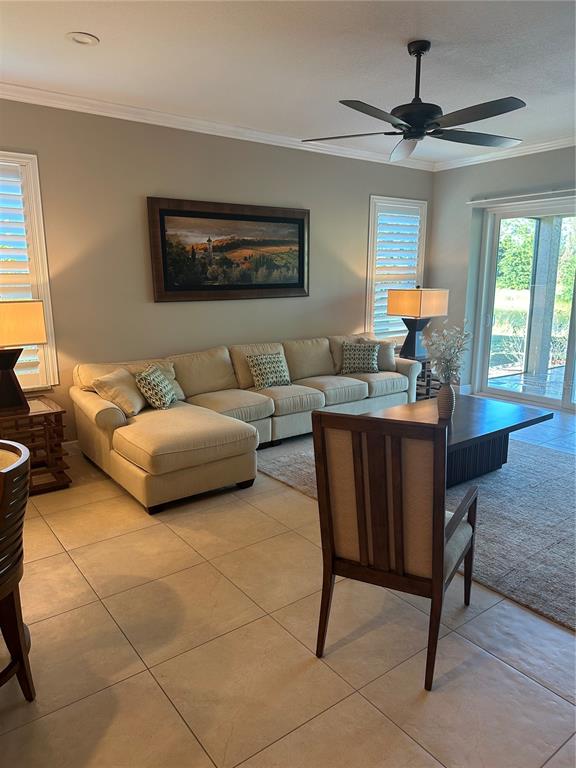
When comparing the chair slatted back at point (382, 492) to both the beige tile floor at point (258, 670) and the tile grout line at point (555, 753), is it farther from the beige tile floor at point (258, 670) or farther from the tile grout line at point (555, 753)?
the tile grout line at point (555, 753)

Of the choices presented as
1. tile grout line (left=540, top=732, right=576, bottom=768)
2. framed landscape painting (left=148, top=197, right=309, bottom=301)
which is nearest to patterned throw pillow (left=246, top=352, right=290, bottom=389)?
framed landscape painting (left=148, top=197, right=309, bottom=301)

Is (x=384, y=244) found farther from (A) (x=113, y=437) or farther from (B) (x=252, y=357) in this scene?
(A) (x=113, y=437)

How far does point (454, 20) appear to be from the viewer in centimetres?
281

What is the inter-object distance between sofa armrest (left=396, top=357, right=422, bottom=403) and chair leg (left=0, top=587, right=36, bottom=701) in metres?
4.53

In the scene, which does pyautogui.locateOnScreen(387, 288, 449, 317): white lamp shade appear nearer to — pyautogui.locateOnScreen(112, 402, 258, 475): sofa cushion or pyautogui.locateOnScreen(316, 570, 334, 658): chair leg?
pyautogui.locateOnScreen(112, 402, 258, 475): sofa cushion

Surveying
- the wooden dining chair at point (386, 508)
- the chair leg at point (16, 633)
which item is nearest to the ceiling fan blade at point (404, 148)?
the wooden dining chair at point (386, 508)

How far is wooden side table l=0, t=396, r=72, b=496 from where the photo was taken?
362cm

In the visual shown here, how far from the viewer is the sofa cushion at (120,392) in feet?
12.5

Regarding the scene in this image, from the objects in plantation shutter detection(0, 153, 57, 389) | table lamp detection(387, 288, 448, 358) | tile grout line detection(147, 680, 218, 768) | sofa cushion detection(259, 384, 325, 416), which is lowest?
tile grout line detection(147, 680, 218, 768)

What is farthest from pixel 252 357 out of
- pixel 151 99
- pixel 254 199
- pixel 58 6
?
pixel 58 6

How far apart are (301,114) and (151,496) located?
3363 mm

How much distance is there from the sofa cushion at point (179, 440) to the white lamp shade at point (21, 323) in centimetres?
87

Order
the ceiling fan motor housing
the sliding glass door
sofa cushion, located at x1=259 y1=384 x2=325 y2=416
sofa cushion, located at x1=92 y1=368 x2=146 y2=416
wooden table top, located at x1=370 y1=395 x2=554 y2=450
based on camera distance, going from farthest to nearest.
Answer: the sliding glass door → sofa cushion, located at x1=259 y1=384 x2=325 y2=416 → sofa cushion, located at x1=92 y1=368 x2=146 y2=416 → wooden table top, located at x1=370 y1=395 x2=554 y2=450 → the ceiling fan motor housing

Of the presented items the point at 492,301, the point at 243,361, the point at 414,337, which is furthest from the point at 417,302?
the point at 243,361
